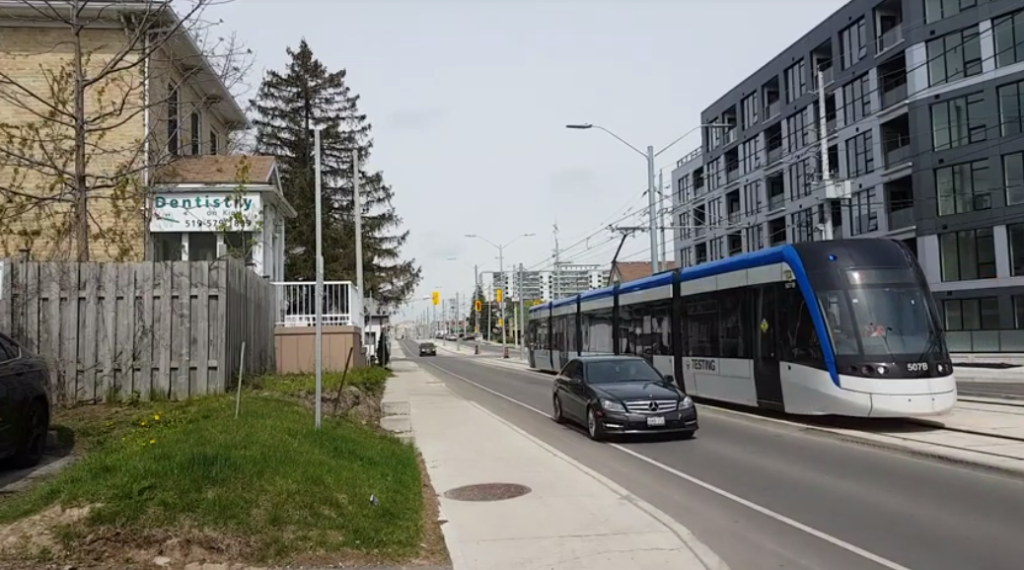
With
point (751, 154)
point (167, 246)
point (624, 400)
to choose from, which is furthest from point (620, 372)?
point (751, 154)

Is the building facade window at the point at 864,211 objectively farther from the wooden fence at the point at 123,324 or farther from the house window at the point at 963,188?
the wooden fence at the point at 123,324

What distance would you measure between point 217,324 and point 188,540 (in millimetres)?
8218

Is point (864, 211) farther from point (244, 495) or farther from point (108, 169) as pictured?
point (244, 495)

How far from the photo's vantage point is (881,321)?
1402 centimetres

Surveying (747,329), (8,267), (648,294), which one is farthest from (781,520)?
(648,294)

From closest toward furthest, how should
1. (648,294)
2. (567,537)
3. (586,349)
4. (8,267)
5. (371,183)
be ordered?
(567,537)
(8,267)
(648,294)
(586,349)
(371,183)

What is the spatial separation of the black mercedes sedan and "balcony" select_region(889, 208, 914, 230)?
35.1 m

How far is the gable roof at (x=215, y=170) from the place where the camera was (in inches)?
817

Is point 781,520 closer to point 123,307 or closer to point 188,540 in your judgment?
point 188,540

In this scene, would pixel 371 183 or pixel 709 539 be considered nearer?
pixel 709 539

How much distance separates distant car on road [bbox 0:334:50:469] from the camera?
8.58m

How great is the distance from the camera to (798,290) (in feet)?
49.4

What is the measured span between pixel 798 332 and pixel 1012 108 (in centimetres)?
3273

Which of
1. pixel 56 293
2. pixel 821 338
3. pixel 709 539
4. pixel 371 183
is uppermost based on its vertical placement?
pixel 371 183
